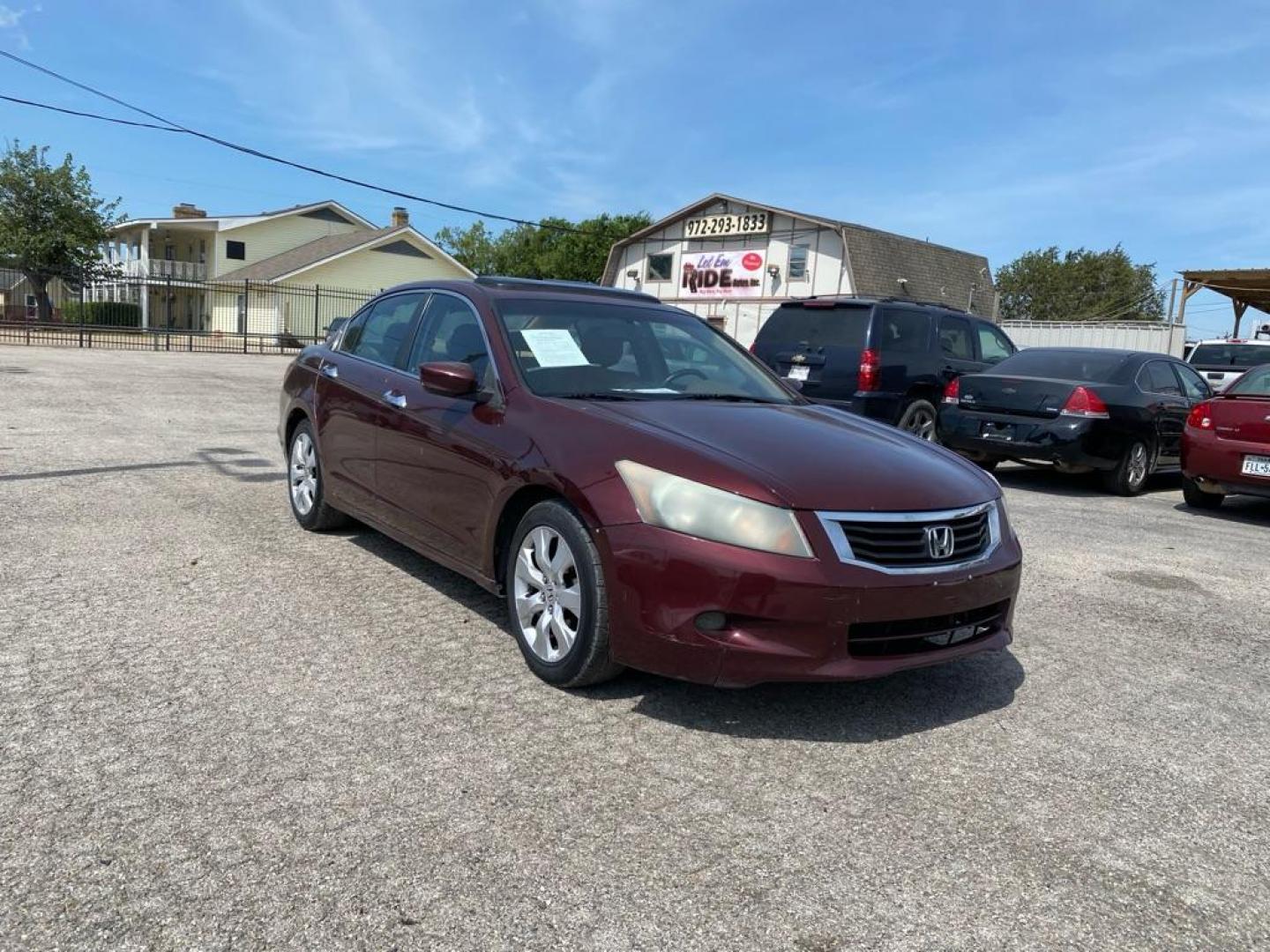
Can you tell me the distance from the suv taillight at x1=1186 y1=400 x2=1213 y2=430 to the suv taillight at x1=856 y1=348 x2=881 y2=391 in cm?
284

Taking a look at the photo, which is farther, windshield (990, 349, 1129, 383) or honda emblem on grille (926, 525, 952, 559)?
windshield (990, 349, 1129, 383)

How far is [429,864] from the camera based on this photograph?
245 cm

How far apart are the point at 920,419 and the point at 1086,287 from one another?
6301 centimetres

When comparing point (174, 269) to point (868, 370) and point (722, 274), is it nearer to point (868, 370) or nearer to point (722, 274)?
point (722, 274)

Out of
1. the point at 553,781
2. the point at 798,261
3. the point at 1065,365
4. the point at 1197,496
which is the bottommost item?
the point at 553,781

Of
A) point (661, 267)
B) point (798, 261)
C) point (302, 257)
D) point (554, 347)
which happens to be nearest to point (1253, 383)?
point (554, 347)

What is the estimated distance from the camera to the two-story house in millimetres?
39812

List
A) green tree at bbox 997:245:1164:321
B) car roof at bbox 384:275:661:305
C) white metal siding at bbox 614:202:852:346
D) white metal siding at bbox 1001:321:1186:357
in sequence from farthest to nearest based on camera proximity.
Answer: green tree at bbox 997:245:1164:321 < white metal siding at bbox 614:202:852:346 < white metal siding at bbox 1001:321:1186:357 < car roof at bbox 384:275:661:305

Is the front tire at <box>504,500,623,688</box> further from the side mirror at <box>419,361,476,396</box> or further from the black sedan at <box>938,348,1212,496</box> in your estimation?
the black sedan at <box>938,348,1212,496</box>

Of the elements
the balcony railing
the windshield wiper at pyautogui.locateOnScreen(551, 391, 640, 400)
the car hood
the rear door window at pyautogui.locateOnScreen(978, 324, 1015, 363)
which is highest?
the balcony railing

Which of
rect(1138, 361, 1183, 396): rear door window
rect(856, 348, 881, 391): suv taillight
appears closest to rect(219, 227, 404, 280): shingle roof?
rect(856, 348, 881, 391): suv taillight

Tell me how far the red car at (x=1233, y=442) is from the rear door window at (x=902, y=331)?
2860 mm

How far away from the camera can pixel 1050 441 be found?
894 cm

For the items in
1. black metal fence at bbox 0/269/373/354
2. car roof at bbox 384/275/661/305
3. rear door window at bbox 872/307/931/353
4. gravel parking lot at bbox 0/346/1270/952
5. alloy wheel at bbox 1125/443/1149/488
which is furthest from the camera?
black metal fence at bbox 0/269/373/354
